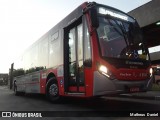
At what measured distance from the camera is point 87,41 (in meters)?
7.78

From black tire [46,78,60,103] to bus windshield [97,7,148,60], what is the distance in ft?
11.1

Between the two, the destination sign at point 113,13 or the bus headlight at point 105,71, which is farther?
the destination sign at point 113,13

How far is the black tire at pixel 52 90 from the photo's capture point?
10164 mm

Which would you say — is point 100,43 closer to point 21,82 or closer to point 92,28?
point 92,28

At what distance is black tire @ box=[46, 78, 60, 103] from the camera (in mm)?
10164

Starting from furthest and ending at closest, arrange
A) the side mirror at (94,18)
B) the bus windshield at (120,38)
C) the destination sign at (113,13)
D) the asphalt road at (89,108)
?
the destination sign at (113,13), the bus windshield at (120,38), the side mirror at (94,18), the asphalt road at (89,108)

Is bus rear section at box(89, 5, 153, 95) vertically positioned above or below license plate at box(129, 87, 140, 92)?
above

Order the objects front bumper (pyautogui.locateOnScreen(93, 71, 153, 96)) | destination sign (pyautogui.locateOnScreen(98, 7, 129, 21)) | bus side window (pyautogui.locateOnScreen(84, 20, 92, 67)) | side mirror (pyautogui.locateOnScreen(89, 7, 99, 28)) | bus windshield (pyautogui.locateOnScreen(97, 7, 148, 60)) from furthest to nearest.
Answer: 1. destination sign (pyautogui.locateOnScreen(98, 7, 129, 21))
2. bus windshield (pyautogui.locateOnScreen(97, 7, 148, 60))
3. bus side window (pyautogui.locateOnScreen(84, 20, 92, 67))
4. side mirror (pyautogui.locateOnScreen(89, 7, 99, 28))
5. front bumper (pyautogui.locateOnScreen(93, 71, 153, 96))

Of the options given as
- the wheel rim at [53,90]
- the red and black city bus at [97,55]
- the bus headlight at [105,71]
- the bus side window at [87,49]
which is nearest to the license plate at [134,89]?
the red and black city bus at [97,55]

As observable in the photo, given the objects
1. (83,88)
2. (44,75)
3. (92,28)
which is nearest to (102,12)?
(92,28)

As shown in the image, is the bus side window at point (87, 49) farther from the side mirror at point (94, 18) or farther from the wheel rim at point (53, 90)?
the wheel rim at point (53, 90)

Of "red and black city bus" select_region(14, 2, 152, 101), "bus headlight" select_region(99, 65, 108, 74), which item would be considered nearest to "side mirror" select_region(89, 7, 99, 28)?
"red and black city bus" select_region(14, 2, 152, 101)

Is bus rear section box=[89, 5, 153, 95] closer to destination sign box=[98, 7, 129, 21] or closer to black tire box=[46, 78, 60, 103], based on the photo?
destination sign box=[98, 7, 129, 21]

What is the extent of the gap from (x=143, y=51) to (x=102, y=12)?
80.7 inches
